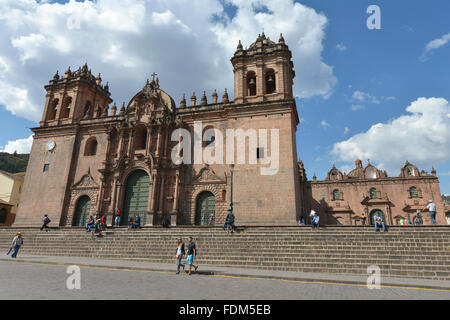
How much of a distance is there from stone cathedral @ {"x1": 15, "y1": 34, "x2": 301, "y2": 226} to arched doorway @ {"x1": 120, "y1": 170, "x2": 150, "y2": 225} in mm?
86

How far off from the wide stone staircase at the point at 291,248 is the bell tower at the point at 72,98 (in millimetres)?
15338

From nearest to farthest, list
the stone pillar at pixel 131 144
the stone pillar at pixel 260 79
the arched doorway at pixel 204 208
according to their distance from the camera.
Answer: the arched doorway at pixel 204 208 → the stone pillar at pixel 260 79 → the stone pillar at pixel 131 144

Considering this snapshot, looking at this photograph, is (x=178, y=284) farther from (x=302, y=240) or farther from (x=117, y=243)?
(x=117, y=243)

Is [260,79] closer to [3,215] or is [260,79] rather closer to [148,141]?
[148,141]

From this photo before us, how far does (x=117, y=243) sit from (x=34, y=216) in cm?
1430

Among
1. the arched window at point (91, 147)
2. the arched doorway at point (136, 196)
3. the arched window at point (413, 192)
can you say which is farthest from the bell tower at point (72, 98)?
the arched window at point (413, 192)

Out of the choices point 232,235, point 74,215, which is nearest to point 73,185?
point 74,215

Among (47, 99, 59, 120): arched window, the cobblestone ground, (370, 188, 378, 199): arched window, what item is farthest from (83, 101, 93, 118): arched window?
(370, 188, 378, 199): arched window

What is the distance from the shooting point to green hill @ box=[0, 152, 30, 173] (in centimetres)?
8388

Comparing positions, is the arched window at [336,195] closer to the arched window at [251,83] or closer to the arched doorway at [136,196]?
the arched window at [251,83]

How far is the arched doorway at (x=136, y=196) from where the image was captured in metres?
23.7
